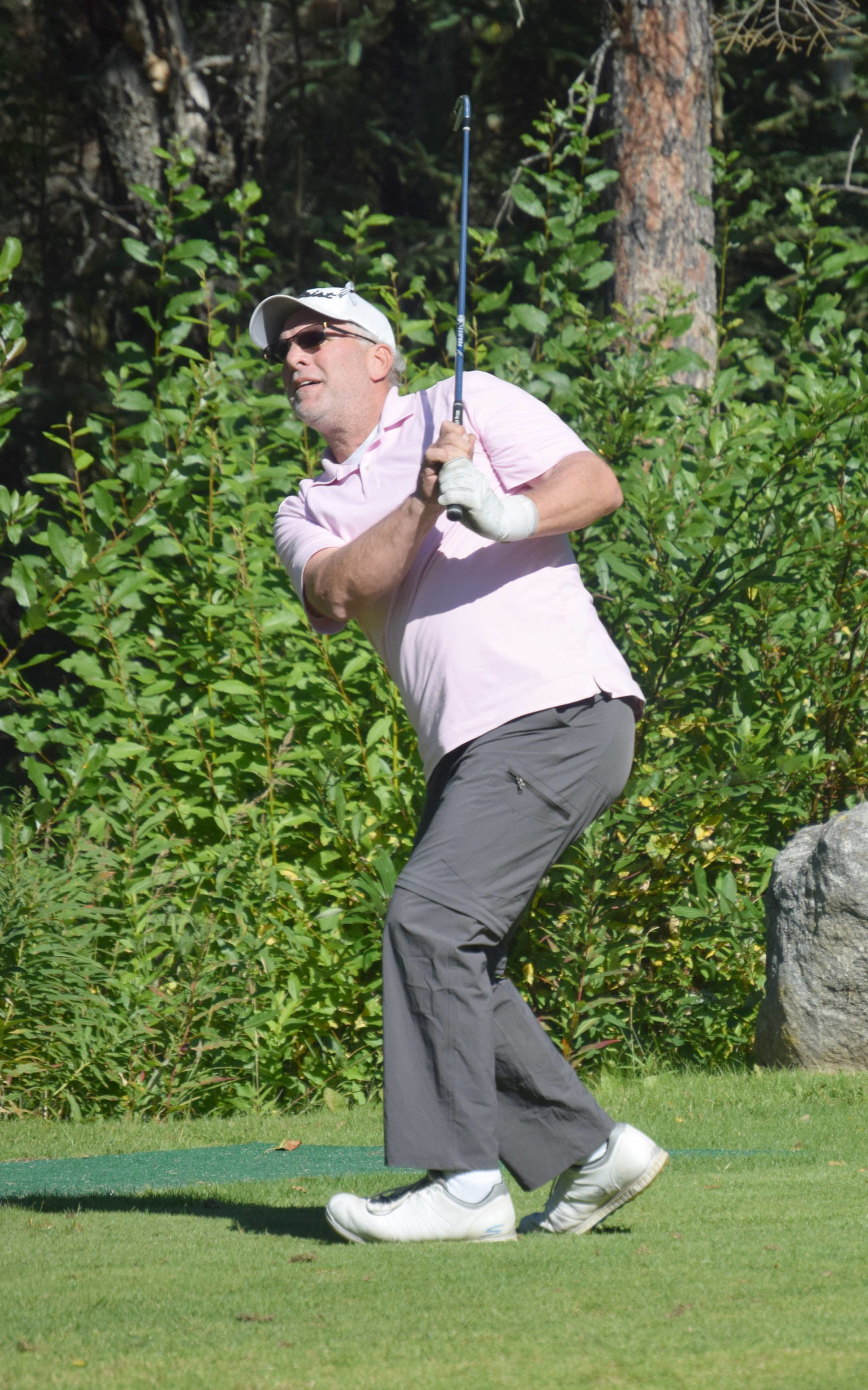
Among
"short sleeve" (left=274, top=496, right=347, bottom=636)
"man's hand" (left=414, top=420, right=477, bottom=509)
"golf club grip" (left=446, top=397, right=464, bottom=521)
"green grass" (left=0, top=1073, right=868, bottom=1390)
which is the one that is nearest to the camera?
"green grass" (left=0, top=1073, right=868, bottom=1390)

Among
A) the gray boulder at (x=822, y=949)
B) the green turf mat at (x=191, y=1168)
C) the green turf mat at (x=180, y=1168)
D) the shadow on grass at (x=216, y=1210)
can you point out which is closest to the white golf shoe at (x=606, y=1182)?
the shadow on grass at (x=216, y=1210)

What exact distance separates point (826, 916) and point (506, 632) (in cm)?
251

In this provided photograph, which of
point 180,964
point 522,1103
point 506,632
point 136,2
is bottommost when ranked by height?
point 180,964

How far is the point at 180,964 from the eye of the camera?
5.36 m

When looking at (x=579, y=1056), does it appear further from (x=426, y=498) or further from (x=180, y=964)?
(x=426, y=498)

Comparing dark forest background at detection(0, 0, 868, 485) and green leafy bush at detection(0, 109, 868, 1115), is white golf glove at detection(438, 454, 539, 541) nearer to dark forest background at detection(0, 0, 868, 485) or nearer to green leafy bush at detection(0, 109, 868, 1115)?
green leafy bush at detection(0, 109, 868, 1115)

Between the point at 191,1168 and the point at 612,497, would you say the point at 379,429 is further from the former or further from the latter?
the point at 191,1168

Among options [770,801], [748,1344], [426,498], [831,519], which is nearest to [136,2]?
[831,519]

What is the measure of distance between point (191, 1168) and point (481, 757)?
1.93 metres

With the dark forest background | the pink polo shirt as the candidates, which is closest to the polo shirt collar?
the pink polo shirt

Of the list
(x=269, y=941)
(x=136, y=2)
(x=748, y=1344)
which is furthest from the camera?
(x=136, y=2)

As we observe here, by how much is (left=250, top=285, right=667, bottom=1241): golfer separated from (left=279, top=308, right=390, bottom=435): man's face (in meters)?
0.20

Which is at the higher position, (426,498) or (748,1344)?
(426,498)

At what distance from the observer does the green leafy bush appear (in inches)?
206
